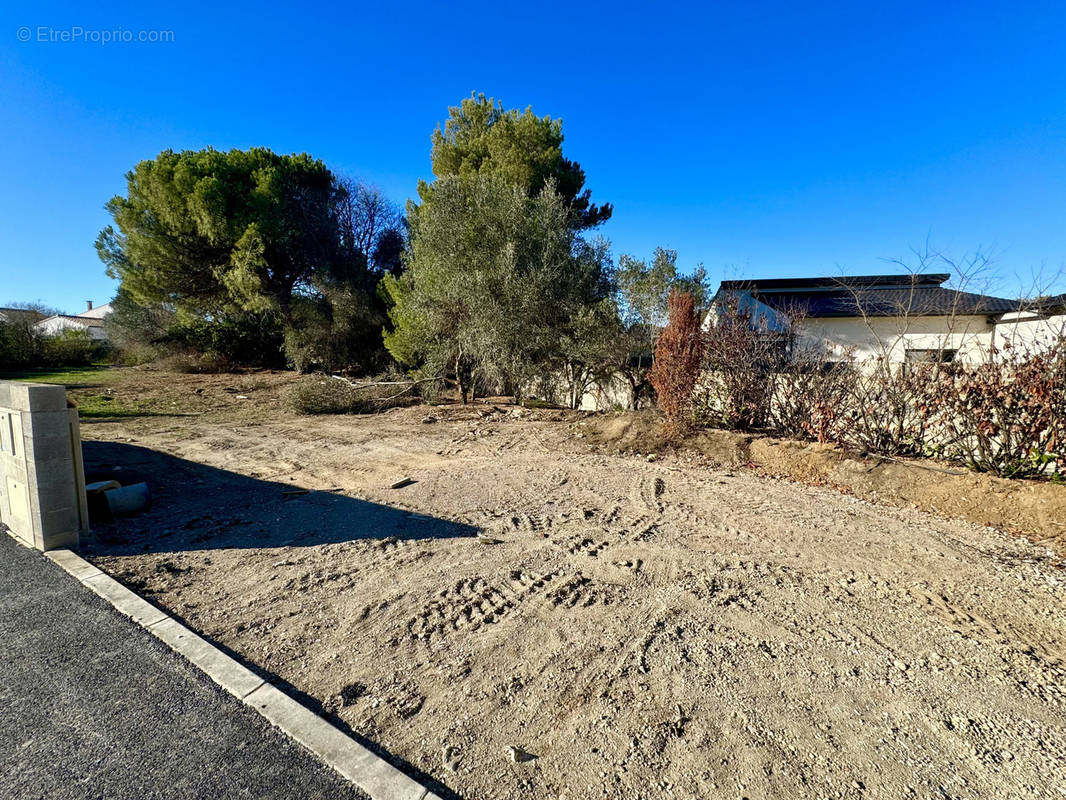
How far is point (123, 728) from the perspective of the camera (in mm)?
1860

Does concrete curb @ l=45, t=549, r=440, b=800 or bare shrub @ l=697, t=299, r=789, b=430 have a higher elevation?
bare shrub @ l=697, t=299, r=789, b=430

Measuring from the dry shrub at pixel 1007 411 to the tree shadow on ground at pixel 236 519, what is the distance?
5.12 metres

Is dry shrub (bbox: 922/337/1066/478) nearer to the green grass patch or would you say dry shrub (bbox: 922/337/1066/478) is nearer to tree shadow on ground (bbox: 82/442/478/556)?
tree shadow on ground (bbox: 82/442/478/556)

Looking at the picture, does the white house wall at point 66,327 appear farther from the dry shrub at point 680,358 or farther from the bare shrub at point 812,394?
the bare shrub at point 812,394

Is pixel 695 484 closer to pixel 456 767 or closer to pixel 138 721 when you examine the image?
pixel 456 767

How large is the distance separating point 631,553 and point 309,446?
6095 millimetres

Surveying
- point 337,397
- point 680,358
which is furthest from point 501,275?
point 337,397

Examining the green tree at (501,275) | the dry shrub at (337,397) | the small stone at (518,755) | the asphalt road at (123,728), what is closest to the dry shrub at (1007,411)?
the small stone at (518,755)

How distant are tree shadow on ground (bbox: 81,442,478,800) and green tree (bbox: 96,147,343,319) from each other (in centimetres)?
1384

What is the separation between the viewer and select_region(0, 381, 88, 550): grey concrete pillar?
3340 millimetres

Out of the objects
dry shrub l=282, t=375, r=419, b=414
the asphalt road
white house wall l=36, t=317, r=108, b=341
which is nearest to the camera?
the asphalt road

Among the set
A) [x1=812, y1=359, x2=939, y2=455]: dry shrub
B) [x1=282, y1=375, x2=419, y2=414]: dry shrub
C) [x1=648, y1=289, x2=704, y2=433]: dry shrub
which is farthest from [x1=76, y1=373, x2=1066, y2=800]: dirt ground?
[x1=282, y1=375, x2=419, y2=414]: dry shrub

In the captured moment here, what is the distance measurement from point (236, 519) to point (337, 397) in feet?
25.0

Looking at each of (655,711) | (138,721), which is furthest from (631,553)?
(138,721)
